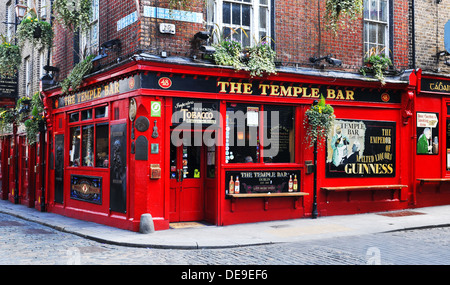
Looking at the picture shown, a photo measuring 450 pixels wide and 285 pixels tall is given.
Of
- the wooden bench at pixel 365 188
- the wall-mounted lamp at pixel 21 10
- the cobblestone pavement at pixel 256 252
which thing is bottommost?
the cobblestone pavement at pixel 256 252

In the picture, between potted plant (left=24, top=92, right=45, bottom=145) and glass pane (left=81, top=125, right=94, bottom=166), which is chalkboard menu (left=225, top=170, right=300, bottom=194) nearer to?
glass pane (left=81, top=125, right=94, bottom=166)

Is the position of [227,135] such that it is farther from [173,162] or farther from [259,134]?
[173,162]

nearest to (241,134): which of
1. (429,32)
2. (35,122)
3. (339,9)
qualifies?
(339,9)

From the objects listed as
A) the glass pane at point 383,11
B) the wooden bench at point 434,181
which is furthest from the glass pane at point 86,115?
the wooden bench at point 434,181

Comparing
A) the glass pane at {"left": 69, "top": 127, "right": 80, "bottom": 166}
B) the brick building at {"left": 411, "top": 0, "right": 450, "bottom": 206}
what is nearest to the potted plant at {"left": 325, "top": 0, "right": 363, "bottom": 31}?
the brick building at {"left": 411, "top": 0, "right": 450, "bottom": 206}

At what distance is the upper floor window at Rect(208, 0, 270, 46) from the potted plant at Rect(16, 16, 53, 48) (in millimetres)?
6321

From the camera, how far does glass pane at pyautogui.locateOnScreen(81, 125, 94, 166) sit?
13594 millimetres

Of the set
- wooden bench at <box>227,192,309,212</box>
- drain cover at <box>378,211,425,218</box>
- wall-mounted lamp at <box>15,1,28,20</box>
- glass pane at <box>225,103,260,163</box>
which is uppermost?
wall-mounted lamp at <box>15,1,28,20</box>

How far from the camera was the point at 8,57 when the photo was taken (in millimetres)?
18844

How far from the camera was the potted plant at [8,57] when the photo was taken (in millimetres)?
18750

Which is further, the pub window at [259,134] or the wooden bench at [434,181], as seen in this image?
the wooden bench at [434,181]

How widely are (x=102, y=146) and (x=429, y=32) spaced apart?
34.8 ft

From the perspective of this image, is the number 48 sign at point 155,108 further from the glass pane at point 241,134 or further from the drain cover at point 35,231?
the drain cover at point 35,231

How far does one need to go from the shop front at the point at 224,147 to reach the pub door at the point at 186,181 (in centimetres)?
3
